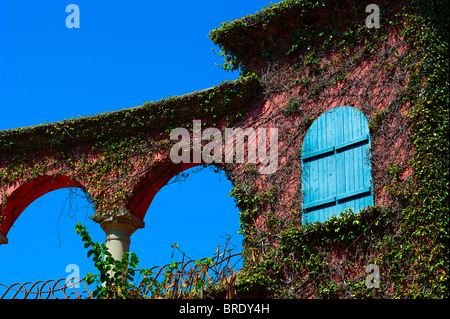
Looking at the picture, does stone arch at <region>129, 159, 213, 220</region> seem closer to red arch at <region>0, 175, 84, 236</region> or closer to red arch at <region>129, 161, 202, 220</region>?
red arch at <region>129, 161, 202, 220</region>

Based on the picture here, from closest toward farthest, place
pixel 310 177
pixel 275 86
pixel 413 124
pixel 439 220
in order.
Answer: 1. pixel 439 220
2. pixel 413 124
3. pixel 310 177
4. pixel 275 86

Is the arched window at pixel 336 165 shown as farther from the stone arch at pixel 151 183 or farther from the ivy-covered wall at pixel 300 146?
the stone arch at pixel 151 183

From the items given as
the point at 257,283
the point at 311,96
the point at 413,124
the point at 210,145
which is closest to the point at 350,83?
the point at 311,96

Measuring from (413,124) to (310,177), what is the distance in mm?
1777

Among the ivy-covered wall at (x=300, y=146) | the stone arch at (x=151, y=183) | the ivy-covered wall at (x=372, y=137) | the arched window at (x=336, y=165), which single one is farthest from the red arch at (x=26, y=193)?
the arched window at (x=336, y=165)

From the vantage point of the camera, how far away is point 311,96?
39.5 feet

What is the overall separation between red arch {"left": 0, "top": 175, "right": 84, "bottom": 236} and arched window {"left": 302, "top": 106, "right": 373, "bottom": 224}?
181 inches

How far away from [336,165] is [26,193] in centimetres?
619

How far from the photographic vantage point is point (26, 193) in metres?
14.1

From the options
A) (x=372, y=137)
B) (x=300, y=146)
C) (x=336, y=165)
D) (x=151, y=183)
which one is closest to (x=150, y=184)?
(x=151, y=183)

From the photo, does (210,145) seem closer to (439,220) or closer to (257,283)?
(257,283)

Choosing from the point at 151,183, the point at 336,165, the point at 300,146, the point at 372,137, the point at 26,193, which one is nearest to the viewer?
the point at 372,137

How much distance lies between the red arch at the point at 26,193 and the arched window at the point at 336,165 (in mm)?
4588

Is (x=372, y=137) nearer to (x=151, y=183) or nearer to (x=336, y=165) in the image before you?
(x=336, y=165)
